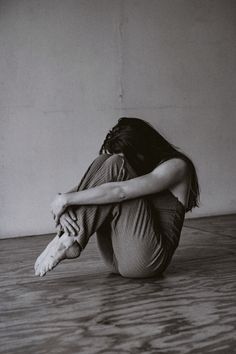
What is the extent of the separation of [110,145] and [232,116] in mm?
3206

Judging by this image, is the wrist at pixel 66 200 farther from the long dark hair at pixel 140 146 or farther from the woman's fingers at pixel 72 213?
the long dark hair at pixel 140 146

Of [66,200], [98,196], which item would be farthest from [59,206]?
[98,196]

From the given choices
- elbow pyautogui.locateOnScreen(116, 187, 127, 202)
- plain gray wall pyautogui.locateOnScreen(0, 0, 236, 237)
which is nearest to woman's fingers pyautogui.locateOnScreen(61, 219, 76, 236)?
elbow pyautogui.locateOnScreen(116, 187, 127, 202)

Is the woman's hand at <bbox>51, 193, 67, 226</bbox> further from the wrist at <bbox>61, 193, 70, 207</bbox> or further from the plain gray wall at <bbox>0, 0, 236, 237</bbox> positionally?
the plain gray wall at <bbox>0, 0, 236, 237</bbox>

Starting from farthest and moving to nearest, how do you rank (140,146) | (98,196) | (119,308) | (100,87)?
(100,87) → (140,146) → (98,196) → (119,308)

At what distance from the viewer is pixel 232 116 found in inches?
218

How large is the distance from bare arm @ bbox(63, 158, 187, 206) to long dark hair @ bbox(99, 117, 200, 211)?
79mm

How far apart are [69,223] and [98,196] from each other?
0.64 ft

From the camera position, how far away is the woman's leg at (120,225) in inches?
98.3

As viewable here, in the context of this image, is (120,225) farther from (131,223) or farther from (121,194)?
(121,194)

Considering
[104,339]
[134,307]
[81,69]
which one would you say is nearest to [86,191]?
[134,307]

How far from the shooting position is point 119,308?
221cm

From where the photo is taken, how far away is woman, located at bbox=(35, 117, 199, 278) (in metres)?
2.49

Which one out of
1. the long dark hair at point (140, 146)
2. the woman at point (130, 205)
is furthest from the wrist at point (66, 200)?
the long dark hair at point (140, 146)
